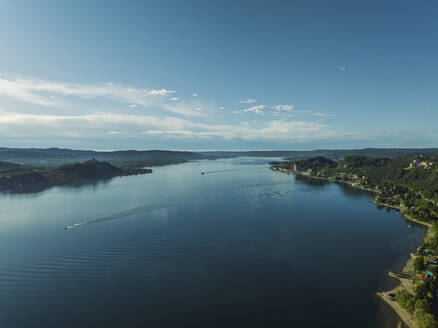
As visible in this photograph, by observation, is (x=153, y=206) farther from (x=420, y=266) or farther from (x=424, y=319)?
(x=424, y=319)

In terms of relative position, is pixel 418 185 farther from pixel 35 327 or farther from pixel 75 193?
pixel 75 193

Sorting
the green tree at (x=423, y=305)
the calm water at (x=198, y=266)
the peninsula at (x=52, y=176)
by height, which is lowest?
the calm water at (x=198, y=266)

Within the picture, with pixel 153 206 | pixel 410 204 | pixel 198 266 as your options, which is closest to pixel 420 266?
pixel 198 266

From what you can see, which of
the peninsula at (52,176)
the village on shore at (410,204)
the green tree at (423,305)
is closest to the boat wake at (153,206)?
the village on shore at (410,204)

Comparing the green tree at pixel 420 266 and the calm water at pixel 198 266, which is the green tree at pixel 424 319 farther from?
the green tree at pixel 420 266

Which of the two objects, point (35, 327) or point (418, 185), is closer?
point (35, 327)

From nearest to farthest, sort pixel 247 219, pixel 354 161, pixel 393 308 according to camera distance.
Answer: pixel 393 308
pixel 247 219
pixel 354 161

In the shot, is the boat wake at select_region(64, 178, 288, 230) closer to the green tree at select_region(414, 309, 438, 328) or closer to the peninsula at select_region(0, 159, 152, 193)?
the green tree at select_region(414, 309, 438, 328)

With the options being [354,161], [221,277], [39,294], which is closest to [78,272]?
[39,294]
